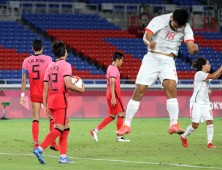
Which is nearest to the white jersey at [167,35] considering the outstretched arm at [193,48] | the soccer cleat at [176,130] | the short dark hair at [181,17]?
the outstretched arm at [193,48]

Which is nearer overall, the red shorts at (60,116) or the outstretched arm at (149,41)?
the red shorts at (60,116)

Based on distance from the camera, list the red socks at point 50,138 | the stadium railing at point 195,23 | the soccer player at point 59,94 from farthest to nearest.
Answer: the stadium railing at point 195,23, the soccer player at point 59,94, the red socks at point 50,138

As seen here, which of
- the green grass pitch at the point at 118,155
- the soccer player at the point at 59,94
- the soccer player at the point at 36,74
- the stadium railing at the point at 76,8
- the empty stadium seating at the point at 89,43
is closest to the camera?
the green grass pitch at the point at 118,155

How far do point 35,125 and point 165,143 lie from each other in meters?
3.15

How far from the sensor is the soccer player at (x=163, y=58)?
22.3 feet

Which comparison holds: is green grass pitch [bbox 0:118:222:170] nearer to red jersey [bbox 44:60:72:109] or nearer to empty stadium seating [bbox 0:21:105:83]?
red jersey [bbox 44:60:72:109]

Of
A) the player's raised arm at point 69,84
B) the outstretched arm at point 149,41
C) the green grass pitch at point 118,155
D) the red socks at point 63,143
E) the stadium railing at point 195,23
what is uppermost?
the stadium railing at point 195,23

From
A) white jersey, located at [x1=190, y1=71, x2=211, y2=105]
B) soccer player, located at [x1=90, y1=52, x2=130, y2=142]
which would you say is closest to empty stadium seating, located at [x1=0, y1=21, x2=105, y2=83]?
soccer player, located at [x1=90, y1=52, x2=130, y2=142]

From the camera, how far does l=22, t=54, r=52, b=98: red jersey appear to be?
827 cm

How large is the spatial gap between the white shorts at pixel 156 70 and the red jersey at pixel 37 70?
93.9 inches

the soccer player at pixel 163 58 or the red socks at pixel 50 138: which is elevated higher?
the soccer player at pixel 163 58

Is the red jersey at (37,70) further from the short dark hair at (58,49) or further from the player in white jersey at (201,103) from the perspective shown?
the player in white jersey at (201,103)

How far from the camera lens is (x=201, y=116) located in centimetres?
873

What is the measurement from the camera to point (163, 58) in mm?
6898
